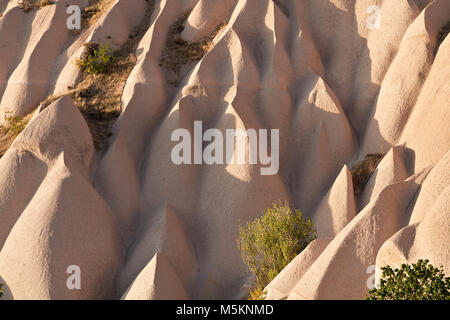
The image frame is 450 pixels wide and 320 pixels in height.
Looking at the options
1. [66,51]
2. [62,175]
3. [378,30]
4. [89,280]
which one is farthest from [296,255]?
[66,51]

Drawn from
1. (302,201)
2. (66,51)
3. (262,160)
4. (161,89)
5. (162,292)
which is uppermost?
(66,51)

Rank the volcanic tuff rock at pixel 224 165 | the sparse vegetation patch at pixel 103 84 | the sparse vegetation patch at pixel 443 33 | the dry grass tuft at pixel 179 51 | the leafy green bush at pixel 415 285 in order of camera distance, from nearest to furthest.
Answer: the leafy green bush at pixel 415 285, the volcanic tuff rock at pixel 224 165, the sparse vegetation patch at pixel 443 33, the sparse vegetation patch at pixel 103 84, the dry grass tuft at pixel 179 51

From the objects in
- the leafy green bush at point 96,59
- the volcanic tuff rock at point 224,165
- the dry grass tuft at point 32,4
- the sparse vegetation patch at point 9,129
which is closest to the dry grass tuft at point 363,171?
the volcanic tuff rock at point 224,165

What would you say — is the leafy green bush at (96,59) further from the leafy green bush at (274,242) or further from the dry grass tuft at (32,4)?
the leafy green bush at (274,242)

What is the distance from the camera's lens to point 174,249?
88.2 feet

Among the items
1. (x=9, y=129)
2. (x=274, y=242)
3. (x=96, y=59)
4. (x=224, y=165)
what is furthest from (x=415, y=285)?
(x=9, y=129)

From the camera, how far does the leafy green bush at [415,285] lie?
18469 mm

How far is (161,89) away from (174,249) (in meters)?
8.20

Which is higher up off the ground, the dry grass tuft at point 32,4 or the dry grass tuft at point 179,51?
the dry grass tuft at point 32,4

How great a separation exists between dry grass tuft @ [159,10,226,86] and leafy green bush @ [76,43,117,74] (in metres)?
2.51

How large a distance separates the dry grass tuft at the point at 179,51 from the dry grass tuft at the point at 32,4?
764 centimetres

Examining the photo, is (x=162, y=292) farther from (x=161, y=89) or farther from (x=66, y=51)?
(x=66, y=51)

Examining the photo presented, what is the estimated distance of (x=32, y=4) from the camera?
37.9 m
